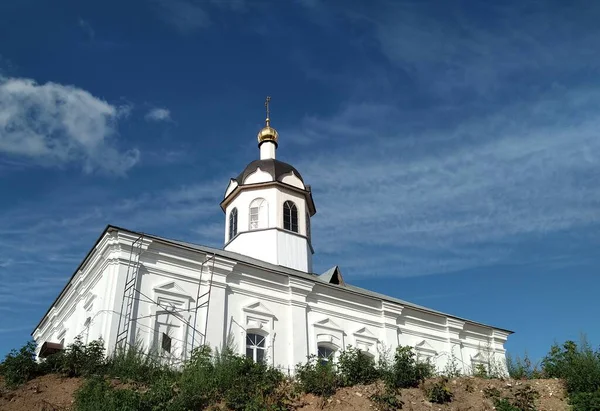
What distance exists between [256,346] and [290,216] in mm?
7771

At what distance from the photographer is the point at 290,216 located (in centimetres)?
2550

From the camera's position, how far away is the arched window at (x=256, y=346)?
18750 mm

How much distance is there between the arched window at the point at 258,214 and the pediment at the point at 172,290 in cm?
729

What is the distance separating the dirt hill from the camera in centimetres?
1211

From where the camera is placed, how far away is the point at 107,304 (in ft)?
54.6

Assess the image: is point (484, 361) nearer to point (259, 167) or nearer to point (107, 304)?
point (259, 167)

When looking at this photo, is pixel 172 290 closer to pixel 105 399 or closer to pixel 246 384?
pixel 246 384

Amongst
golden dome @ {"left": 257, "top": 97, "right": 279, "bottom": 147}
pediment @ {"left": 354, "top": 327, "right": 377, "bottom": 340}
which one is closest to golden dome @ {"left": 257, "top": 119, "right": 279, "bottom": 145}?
golden dome @ {"left": 257, "top": 97, "right": 279, "bottom": 147}

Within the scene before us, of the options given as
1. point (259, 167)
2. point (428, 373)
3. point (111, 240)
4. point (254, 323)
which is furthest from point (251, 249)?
point (428, 373)

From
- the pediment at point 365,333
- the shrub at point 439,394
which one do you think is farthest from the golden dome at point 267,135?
the shrub at point 439,394

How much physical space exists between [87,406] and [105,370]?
283 centimetres

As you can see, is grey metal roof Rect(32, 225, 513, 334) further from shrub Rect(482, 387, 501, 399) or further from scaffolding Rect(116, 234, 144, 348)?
shrub Rect(482, 387, 501, 399)

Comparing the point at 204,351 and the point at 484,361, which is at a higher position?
the point at 484,361

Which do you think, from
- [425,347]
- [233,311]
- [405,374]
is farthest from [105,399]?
[425,347]
